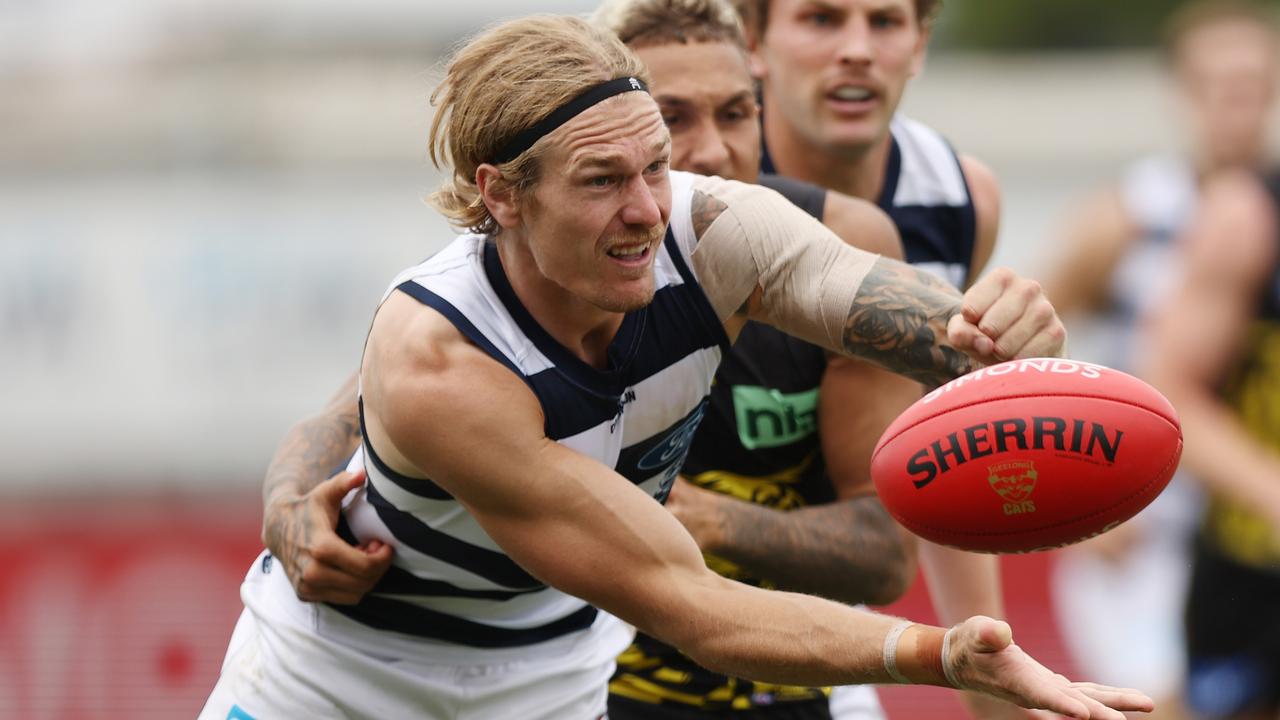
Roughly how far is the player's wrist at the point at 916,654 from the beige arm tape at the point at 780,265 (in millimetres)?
691

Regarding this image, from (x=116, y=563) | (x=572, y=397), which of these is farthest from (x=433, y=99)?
(x=116, y=563)

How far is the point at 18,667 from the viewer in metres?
9.49

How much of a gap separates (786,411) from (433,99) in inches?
53.2

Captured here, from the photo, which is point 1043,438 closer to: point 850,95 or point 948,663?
point 948,663

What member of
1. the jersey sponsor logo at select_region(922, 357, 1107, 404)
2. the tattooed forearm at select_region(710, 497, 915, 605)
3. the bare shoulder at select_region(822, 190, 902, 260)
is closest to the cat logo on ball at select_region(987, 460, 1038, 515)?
the jersey sponsor logo at select_region(922, 357, 1107, 404)

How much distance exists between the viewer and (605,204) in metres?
3.48

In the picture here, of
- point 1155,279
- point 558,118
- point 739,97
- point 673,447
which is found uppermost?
point 558,118

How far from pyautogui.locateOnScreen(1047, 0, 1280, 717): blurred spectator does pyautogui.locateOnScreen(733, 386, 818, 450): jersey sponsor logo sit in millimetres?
3202

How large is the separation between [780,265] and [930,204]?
4.60 feet

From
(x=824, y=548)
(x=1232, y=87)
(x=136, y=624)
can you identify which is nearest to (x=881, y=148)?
(x=824, y=548)

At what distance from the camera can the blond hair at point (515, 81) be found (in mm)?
3469

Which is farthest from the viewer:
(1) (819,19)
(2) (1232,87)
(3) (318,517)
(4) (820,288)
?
(2) (1232,87)

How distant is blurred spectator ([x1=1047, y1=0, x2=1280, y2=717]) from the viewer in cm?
807

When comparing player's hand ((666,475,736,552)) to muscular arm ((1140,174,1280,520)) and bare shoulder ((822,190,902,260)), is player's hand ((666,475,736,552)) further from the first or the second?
muscular arm ((1140,174,1280,520))
